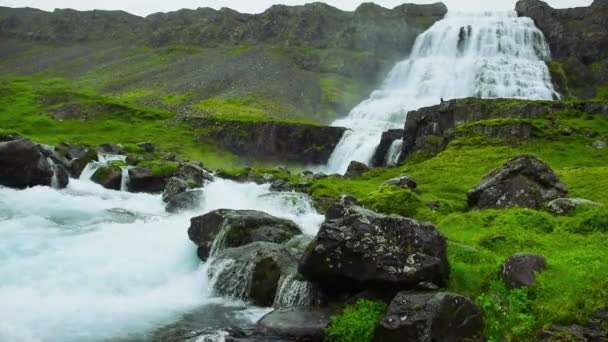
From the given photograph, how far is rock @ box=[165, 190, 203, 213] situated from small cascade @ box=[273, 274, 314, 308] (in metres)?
19.5

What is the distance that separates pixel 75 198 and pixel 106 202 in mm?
2351

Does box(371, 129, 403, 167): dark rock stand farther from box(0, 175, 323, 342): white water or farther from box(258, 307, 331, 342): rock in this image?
box(258, 307, 331, 342): rock

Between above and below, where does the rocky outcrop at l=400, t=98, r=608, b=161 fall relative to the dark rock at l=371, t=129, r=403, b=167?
above

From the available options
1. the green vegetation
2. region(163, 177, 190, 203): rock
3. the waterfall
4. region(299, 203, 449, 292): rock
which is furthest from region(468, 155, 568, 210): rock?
the waterfall

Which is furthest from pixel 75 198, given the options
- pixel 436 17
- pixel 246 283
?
pixel 436 17

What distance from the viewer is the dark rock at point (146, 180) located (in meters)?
45.7

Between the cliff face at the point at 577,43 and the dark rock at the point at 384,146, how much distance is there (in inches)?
1918

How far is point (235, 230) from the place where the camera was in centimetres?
2314

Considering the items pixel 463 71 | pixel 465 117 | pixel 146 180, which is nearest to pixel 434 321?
pixel 146 180

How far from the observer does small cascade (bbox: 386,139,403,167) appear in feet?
193

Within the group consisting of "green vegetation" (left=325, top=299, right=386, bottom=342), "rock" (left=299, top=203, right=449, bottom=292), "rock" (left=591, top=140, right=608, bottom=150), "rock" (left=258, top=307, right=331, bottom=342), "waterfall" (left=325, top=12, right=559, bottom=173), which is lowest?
"rock" (left=258, top=307, right=331, bottom=342)

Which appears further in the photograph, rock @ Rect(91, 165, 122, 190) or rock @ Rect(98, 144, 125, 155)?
rock @ Rect(98, 144, 125, 155)

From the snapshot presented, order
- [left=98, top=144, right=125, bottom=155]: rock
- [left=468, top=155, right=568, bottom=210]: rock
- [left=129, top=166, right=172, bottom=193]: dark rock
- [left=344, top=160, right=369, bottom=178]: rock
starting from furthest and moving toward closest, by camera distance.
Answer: [left=98, top=144, right=125, bottom=155]: rock, [left=344, top=160, right=369, bottom=178]: rock, [left=129, top=166, right=172, bottom=193]: dark rock, [left=468, top=155, right=568, bottom=210]: rock

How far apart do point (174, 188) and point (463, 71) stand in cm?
7233
